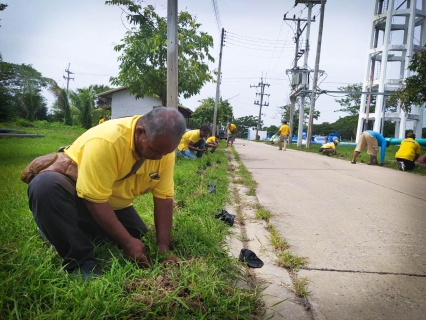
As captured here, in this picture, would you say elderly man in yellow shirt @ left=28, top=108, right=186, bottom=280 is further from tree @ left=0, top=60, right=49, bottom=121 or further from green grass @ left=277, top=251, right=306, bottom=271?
green grass @ left=277, top=251, right=306, bottom=271

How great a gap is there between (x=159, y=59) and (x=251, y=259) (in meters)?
7.92

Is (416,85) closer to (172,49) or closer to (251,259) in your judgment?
(172,49)

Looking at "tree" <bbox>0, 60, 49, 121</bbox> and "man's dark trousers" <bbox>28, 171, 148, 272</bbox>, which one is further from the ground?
"tree" <bbox>0, 60, 49, 121</bbox>

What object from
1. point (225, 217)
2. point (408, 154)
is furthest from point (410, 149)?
point (225, 217)

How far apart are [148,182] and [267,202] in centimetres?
229

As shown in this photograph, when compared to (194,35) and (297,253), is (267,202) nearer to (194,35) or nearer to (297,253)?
(297,253)

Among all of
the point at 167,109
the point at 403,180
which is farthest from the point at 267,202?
the point at 403,180

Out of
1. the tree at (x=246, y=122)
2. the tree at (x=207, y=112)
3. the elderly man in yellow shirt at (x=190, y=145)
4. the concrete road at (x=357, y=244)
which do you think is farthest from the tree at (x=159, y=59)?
the tree at (x=246, y=122)

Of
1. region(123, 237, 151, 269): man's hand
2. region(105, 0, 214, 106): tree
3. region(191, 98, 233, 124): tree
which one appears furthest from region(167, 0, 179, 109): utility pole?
region(191, 98, 233, 124): tree

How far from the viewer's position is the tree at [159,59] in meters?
7.97

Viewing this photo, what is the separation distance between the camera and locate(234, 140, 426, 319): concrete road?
162 centimetres

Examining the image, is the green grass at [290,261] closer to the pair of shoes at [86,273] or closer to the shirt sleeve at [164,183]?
the shirt sleeve at [164,183]

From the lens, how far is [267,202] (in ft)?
12.8

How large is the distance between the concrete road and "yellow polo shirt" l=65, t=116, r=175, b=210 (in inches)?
48.5
